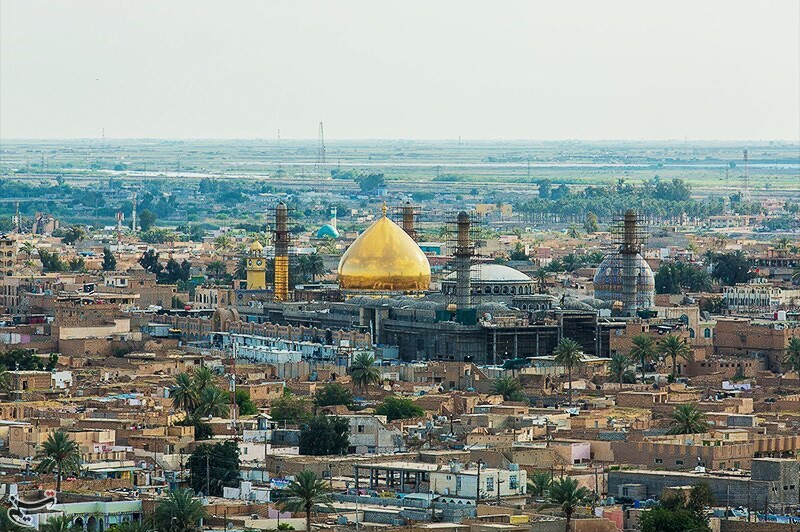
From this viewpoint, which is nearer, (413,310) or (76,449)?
(76,449)

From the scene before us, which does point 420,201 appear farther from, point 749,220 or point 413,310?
point 413,310

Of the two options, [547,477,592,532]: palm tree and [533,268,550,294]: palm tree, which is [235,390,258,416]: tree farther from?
[533,268,550,294]: palm tree

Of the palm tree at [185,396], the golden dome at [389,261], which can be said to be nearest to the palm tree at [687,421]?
the palm tree at [185,396]

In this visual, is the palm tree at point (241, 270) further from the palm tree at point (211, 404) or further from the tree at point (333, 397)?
the palm tree at point (211, 404)

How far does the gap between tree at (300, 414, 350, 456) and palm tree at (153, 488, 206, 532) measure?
9.94 metres

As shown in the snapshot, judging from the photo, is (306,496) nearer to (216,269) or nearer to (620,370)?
(620,370)

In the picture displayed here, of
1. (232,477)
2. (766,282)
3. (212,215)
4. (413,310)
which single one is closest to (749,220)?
(212,215)

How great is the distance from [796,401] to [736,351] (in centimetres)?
1261

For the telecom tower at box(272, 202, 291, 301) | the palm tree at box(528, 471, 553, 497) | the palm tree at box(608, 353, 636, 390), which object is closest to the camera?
the palm tree at box(528, 471, 553, 497)

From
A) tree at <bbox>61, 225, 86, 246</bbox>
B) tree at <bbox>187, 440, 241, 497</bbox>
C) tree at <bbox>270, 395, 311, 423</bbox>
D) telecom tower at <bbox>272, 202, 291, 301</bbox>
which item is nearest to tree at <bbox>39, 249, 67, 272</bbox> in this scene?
telecom tower at <bbox>272, 202, 291, 301</bbox>

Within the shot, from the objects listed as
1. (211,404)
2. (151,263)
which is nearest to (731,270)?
(151,263)

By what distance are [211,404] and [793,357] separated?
16694mm

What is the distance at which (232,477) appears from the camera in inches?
1682

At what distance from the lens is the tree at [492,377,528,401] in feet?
188
